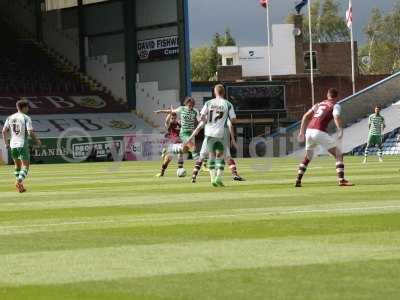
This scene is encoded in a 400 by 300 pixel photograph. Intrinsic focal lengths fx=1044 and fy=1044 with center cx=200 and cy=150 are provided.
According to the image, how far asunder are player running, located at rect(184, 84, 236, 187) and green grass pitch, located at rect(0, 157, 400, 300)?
9.84ft

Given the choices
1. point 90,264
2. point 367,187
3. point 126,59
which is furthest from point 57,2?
point 90,264

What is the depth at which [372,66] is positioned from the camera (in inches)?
4852

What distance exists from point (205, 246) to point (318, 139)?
34.3 ft

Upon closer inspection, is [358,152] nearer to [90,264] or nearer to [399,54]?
[90,264]

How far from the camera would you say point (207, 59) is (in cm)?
15175

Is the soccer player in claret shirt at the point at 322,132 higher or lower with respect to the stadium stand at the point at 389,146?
higher

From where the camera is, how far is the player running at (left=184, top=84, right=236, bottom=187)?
72.0ft

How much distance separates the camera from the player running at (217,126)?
2195 centimetres

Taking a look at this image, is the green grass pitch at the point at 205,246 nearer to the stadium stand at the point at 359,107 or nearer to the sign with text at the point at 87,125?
the sign with text at the point at 87,125

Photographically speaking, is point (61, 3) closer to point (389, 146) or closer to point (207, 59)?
point (389, 146)

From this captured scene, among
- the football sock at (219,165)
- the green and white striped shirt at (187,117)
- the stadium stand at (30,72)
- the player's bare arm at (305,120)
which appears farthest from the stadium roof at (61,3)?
the player's bare arm at (305,120)

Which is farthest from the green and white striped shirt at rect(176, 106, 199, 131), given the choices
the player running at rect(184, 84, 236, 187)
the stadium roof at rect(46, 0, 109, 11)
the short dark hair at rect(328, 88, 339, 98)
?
the stadium roof at rect(46, 0, 109, 11)

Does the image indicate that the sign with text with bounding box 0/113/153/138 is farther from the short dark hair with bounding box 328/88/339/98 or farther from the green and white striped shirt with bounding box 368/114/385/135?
the short dark hair with bounding box 328/88/339/98

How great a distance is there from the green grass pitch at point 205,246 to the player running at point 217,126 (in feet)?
9.84
